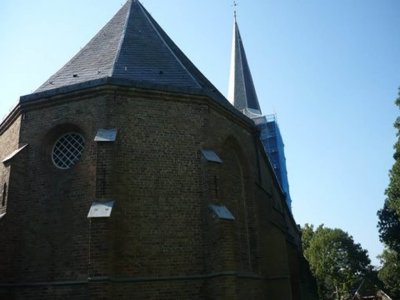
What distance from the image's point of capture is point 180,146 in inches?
422

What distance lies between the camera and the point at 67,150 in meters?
10.8

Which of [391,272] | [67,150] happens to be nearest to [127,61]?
[67,150]

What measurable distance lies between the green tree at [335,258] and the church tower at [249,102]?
1664cm

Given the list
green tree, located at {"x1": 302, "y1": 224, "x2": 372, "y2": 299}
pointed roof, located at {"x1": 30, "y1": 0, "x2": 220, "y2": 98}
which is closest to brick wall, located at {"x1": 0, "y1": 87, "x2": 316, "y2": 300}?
pointed roof, located at {"x1": 30, "y1": 0, "x2": 220, "y2": 98}

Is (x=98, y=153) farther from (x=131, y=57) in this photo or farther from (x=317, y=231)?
(x=317, y=231)

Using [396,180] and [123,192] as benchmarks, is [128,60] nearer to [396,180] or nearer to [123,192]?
[123,192]

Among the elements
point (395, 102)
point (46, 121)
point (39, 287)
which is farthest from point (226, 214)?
point (395, 102)

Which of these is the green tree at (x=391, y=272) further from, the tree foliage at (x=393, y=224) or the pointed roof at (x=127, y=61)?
the pointed roof at (x=127, y=61)

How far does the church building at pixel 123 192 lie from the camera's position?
930cm

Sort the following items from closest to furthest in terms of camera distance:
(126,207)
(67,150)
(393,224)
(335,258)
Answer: (126,207)
(67,150)
(393,224)
(335,258)

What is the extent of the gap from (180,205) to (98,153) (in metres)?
2.40

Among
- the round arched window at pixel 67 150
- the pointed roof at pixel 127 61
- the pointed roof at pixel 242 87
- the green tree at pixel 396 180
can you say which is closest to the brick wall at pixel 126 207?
the round arched window at pixel 67 150

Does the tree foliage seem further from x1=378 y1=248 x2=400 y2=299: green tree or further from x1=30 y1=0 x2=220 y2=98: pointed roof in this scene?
x1=30 y1=0 x2=220 y2=98: pointed roof

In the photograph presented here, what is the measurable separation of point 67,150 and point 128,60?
3.22 m
